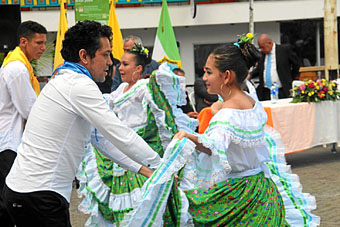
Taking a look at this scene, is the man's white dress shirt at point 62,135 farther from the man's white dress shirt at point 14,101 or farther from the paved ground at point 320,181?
the paved ground at point 320,181

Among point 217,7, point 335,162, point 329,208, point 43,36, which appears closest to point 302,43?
point 217,7

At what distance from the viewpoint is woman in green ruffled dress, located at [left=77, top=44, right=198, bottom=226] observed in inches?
206

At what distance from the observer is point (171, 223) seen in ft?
11.9

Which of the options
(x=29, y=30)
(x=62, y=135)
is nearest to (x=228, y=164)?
(x=62, y=135)

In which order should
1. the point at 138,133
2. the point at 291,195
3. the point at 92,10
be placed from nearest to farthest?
the point at 291,195, the point at 138,133, the point at 92,10

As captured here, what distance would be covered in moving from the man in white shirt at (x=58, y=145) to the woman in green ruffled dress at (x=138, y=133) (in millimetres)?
2108

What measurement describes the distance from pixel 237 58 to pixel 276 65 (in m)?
6.88

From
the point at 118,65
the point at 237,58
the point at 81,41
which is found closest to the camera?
the point at 81,41

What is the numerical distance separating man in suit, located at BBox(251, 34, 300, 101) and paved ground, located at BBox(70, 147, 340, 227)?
124 cm

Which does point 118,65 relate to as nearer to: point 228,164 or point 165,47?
point 165,47

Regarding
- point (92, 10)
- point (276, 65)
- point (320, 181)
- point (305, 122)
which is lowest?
point (320, 181)

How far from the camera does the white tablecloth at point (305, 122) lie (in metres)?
8.80

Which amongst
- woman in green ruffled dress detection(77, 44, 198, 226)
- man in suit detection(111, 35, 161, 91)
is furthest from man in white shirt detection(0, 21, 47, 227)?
man in suit detection(111, 35, 161, 91)

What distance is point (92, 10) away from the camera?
9.80m
